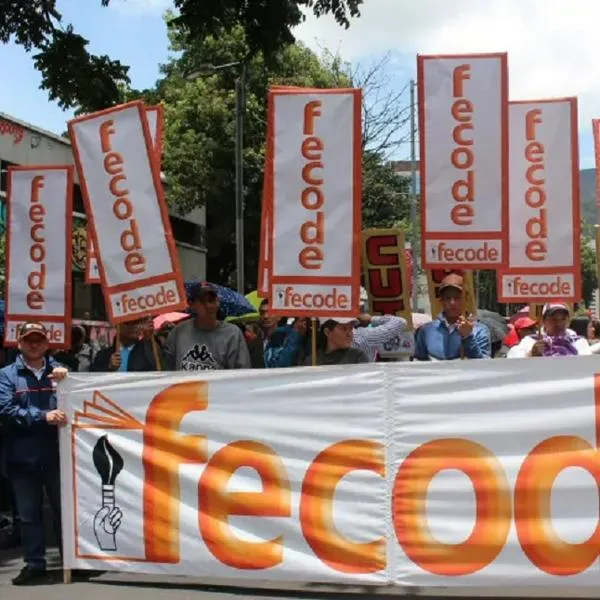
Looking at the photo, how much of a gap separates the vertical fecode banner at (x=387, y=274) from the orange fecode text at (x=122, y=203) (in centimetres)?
317

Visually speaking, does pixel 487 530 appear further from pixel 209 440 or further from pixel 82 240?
pixel 82 240

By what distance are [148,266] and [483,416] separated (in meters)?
2.85

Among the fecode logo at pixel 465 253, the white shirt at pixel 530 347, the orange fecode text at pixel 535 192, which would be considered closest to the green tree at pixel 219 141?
the orange fecode text at pixel 535 192

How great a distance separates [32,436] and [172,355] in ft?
3.92

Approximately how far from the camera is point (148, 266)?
7.49 metres

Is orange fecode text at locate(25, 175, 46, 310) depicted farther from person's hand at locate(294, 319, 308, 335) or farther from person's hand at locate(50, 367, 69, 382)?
person's hand at locate(294, 319, 308, 335)

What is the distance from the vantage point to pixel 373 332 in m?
8.62

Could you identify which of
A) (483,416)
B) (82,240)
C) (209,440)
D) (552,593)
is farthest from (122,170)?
(82,240)

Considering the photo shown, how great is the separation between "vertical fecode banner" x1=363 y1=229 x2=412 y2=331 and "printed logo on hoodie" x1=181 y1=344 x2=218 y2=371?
3079 millimetres

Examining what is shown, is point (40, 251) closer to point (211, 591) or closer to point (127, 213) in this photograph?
point (127, 213)

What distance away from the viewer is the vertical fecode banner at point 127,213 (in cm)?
748

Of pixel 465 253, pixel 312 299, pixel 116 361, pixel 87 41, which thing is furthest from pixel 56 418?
pixel 87 41

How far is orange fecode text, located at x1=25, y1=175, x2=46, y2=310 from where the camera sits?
847 cm

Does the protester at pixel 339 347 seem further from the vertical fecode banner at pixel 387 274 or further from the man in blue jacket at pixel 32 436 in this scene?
the vertical fecode banner at pixel 387 274
